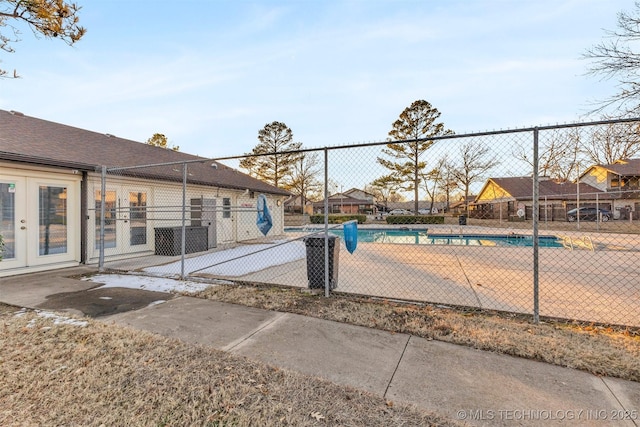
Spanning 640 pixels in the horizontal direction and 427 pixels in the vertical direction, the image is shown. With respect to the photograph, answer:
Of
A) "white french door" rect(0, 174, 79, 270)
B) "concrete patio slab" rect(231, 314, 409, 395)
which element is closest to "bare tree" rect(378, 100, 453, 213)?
"white french door" rect(0, 174, 79, 270)

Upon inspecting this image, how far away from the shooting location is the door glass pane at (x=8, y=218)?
19.6ft

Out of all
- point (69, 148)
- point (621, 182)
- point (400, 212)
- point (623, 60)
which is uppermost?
point (621, 182)

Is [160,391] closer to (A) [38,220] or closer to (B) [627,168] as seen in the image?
(A) [38,220]

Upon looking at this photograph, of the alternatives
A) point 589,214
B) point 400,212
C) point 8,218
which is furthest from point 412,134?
point 8,218

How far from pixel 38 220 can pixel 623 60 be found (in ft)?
38.9

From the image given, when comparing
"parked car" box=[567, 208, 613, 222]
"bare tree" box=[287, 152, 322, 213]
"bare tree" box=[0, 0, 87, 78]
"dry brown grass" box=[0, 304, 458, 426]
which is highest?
"bare tree" box=[287, 152, 322, 213]

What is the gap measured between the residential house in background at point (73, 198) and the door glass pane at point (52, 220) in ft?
0.06

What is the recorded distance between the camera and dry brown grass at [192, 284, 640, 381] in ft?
8.79

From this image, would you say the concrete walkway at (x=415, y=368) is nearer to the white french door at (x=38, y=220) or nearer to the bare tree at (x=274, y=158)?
the white french door at (x=38, y=220)

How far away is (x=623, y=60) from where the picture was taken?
504 cm

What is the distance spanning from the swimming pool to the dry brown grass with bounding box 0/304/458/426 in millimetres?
7252

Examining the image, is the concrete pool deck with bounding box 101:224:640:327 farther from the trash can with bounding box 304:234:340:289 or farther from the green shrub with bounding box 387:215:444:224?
the green shrub with bounding box 387:215:444:224

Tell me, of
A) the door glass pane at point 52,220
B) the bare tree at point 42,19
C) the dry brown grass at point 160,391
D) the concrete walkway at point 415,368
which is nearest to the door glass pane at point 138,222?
the door glass pane at point 52,220

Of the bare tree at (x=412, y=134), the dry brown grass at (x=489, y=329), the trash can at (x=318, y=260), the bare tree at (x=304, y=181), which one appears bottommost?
the dry brown grass at (x=489, y=329)
